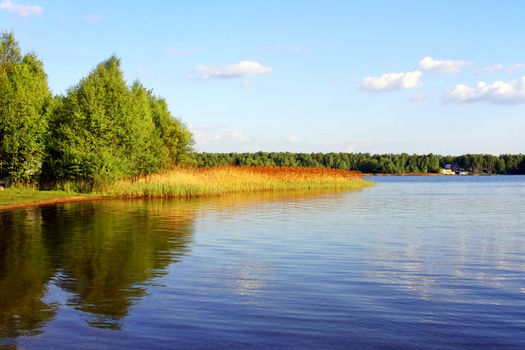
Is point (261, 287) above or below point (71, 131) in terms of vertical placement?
below

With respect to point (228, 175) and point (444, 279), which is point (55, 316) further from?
point (228, 175)

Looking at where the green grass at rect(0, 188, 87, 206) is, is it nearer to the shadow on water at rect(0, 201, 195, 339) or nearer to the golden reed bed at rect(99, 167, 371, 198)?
the golden reed bed at rect(99, 167, 371, 198)

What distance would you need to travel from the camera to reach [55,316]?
8.89 meters

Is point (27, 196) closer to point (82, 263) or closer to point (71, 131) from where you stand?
point (71, 131)

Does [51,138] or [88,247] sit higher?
[51,138]

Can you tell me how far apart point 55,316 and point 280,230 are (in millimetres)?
13260

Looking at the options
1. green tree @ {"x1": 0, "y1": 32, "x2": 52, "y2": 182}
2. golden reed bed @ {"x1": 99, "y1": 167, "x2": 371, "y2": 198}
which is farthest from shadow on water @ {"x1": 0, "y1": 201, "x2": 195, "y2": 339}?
green tree @ {"x1": 0, "y1": 32, "x2": 52, "y2": 182}

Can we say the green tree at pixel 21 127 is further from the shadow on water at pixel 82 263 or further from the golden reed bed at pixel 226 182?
the shadow on water at pixel 82 263

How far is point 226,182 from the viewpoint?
52.0 metres

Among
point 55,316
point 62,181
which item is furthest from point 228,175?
point 55,316

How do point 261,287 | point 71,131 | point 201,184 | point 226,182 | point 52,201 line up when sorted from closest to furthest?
point 261,287 → point 52,201 → point 71,131 → point 201,184 → point 226,182

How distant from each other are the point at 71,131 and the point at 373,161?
5516 inches

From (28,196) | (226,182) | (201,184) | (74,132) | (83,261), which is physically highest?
(74,132)

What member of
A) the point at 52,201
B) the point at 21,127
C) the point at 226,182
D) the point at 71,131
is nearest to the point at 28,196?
the point at 52,201
